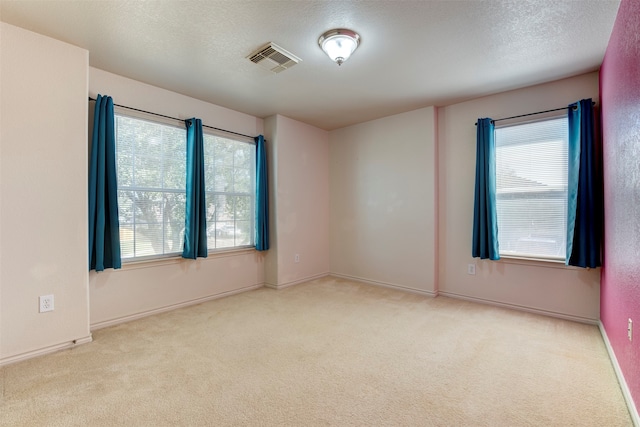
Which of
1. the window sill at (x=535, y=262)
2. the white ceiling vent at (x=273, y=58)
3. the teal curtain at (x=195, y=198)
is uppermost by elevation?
the white ceiling vent at (x=273, y=58)

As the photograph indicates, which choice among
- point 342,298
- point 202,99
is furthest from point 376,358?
point 202,99

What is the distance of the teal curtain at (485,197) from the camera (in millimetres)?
A: 3441

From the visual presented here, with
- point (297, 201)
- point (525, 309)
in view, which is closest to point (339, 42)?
point (297, 201)

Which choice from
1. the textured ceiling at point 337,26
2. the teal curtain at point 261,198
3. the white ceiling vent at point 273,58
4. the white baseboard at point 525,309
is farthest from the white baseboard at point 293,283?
the white ceiling vent at point 273,58

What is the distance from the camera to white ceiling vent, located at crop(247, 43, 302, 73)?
2523mm

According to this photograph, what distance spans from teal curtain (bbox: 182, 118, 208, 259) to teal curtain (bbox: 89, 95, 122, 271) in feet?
2.38

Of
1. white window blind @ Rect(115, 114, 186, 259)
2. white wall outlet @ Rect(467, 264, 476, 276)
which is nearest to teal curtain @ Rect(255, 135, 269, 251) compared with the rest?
white window blind @ Rect(115, 114, 186, 259)

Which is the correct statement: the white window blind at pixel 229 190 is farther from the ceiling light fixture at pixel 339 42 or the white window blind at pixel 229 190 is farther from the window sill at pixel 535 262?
the window sill at pixel 535 262

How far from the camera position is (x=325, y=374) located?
2.09 m

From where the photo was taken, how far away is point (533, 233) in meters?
3.34

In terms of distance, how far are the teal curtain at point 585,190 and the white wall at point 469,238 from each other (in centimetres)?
25

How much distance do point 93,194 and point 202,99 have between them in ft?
5.57

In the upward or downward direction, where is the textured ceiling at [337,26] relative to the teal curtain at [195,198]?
upward

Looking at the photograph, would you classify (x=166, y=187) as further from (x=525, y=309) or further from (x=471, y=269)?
(x=525, y=309)
